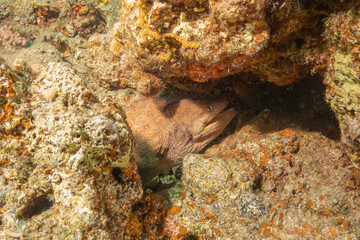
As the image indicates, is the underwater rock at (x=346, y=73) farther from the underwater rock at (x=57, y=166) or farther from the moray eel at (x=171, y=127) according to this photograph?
the underwater rock at (x=57, y=166)

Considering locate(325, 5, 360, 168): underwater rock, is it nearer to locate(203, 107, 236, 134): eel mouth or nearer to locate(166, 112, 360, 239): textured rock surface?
locate(166, 112, 360, 239): textured rock surface

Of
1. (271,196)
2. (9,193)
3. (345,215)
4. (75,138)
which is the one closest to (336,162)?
(345,215)

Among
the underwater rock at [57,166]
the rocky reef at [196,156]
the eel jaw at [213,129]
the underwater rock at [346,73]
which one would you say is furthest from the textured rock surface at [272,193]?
the eel jaw at [213,129]

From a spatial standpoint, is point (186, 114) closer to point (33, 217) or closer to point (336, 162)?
point (336, 162)

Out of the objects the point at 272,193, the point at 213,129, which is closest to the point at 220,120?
the point at 213,129

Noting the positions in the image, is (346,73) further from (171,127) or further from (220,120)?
(171,127)

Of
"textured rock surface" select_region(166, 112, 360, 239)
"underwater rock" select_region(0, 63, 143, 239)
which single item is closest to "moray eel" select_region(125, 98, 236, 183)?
"textured rock surface" select_region(166, 112, 360, 239)
